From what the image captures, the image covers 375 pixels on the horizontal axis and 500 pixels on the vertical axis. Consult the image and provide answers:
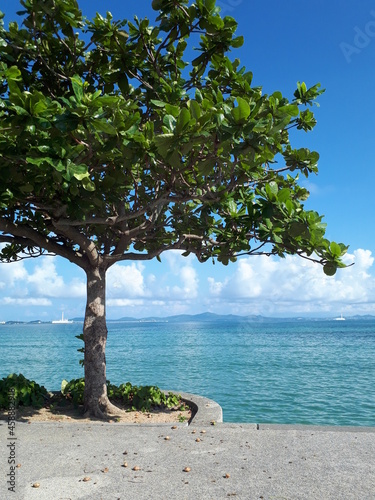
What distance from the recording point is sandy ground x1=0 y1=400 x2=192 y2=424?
27.5 ft

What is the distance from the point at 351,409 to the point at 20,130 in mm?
12666

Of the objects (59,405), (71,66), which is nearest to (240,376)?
(59,405)

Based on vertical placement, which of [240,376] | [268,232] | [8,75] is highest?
[8,75]

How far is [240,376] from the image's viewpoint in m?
23.6

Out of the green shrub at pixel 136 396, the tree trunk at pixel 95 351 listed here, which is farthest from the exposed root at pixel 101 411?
the green shrub at pixel 136 396

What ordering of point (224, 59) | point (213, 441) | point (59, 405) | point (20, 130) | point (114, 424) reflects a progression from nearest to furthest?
point (20, 130) < point (213, 441) < point (224, 59) < point (114, 424) < point (59, 405)

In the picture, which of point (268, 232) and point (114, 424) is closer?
point (268, 232)

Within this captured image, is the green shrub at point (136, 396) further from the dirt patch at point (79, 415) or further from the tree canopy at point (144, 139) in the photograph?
the tree canopy at point (144, 139)

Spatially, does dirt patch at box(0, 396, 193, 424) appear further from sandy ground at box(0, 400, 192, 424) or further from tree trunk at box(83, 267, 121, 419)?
tree trunk at box(83, 267, 121, 419)

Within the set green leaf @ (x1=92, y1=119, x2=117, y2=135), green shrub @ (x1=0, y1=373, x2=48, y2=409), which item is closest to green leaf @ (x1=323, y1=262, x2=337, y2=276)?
green leaf @ (x1=92, y1=119, x2=117, y2=135)

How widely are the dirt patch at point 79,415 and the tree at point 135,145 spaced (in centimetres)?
33

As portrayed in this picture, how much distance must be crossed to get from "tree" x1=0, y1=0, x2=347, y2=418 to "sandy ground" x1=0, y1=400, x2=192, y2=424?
33 centimetres

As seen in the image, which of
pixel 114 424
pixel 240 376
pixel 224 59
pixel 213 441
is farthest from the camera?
pixel 240 376

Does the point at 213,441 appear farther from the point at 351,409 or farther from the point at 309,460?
the point at 351,409
